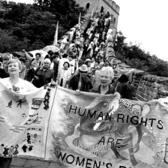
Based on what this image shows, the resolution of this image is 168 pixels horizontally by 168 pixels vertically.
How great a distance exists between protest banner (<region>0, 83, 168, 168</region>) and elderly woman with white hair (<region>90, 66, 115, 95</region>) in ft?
0.92

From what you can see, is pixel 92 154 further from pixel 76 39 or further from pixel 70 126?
pixel 76 39

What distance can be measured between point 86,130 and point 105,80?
0.75 metres

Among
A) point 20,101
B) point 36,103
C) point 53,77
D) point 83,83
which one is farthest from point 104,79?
point 53,77

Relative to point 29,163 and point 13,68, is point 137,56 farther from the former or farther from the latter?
point 13,68

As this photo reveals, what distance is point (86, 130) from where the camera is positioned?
4512mm

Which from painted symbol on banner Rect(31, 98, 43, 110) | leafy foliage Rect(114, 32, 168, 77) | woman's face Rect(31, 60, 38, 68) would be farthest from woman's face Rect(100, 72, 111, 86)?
leafy foliage Rect(114, 32, 168, 77)

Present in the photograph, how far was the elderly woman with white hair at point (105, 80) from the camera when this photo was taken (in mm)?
4824

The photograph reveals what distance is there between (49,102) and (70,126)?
0.41m

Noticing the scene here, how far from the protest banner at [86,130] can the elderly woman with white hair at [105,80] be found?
280 millimetres

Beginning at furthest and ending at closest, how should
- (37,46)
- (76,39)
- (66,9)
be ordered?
1. (66,9)
2. (37,46)
3. (76,39)

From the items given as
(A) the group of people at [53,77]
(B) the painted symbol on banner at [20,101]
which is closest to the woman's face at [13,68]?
(A) the group of people at [53,77]

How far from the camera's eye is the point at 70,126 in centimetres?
453

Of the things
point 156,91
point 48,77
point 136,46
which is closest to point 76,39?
point 156,91

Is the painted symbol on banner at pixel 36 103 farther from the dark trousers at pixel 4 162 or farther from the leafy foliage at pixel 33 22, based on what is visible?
the leafy foliage at pixel 33 22
